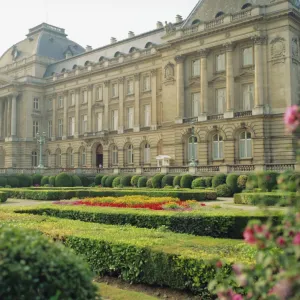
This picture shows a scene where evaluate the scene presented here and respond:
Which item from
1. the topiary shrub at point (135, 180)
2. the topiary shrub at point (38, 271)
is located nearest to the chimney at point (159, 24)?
the topiary shrub at point (135, 180)

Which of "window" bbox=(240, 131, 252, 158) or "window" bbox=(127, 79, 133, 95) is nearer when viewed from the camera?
"window" bbox=(240, 131, 252, 158)

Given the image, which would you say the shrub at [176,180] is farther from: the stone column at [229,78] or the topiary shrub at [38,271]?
the topiary shrub at [38,271]

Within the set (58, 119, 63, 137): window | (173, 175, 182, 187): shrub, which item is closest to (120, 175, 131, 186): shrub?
(173, 175, 182, 187): shrub

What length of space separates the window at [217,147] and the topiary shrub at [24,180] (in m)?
20.3

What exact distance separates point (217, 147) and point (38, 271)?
39022 mm

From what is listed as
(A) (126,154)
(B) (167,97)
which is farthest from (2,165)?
(B) (167,97)

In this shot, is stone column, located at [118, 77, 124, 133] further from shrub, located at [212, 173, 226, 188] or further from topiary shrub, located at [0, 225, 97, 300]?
topiary shrub, located at [0, 225, 97, 300]

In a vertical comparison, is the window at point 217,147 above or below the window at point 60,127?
below

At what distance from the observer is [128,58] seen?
54.9 meters

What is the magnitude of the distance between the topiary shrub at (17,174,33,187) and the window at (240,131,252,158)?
2296cm

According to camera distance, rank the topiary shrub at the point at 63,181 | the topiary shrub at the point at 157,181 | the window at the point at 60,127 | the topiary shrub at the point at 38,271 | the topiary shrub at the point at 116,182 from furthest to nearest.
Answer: the window at the point at 60,127, the topiary shrub at the point at 63,181, the topiary shrub at the point at 116,182, the topiary shrub at the point at 157,181, the topiary shrub at the point at 38,271

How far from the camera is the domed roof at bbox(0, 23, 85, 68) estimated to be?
7050cm

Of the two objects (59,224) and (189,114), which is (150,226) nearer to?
(59,224)

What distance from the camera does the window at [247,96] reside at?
40.8m
